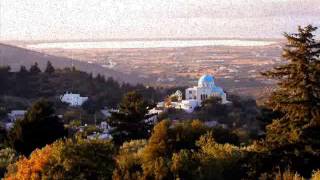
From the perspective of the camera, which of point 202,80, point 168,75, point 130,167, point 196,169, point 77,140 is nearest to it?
point 196,169

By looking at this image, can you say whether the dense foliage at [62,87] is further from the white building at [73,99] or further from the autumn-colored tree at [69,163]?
the autumn-colored tree at [69,163]

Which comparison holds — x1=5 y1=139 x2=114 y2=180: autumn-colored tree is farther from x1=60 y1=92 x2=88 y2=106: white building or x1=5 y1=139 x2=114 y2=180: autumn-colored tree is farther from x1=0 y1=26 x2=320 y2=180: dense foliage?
x1=60 y1=92 x2=88 y2=106: white building

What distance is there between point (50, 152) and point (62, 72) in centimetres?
6756

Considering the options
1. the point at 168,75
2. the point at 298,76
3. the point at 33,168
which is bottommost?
the point at 168,75

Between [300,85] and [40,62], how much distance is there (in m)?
154

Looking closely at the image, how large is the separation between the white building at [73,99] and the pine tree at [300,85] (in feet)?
165

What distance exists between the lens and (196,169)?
16.2 meters

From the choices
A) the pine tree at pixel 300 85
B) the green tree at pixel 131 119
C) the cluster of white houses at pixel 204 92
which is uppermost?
the pine tree at pixel 300 85

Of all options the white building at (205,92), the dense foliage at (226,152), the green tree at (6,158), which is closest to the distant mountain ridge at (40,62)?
the white building at (205,92)

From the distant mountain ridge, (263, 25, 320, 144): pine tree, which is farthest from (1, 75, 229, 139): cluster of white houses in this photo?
the distant mountain ridge

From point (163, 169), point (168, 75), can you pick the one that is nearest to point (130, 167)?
point (163, 169)

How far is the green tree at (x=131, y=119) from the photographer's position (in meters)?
32.1

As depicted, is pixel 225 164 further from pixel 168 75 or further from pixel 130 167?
pixel 168 75

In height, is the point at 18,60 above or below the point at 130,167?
below
